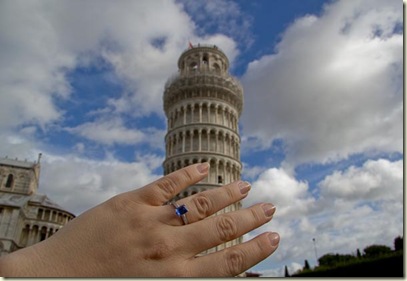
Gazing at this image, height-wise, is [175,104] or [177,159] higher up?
[175,104]

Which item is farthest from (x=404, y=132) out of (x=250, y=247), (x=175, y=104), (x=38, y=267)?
(x=175, y=104)


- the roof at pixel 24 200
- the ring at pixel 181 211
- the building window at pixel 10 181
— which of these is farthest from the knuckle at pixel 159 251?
the building window at pixel 10 181

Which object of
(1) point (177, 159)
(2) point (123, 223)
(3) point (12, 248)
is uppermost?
(1) point (177, 159)

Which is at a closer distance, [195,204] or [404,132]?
[195,204]

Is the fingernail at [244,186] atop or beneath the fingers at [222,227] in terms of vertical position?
atop

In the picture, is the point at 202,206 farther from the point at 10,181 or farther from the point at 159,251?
the point at 10,181

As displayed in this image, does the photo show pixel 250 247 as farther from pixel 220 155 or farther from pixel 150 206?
pixel 220 155

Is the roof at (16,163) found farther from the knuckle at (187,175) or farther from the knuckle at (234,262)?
the knuckle at (234,262)
